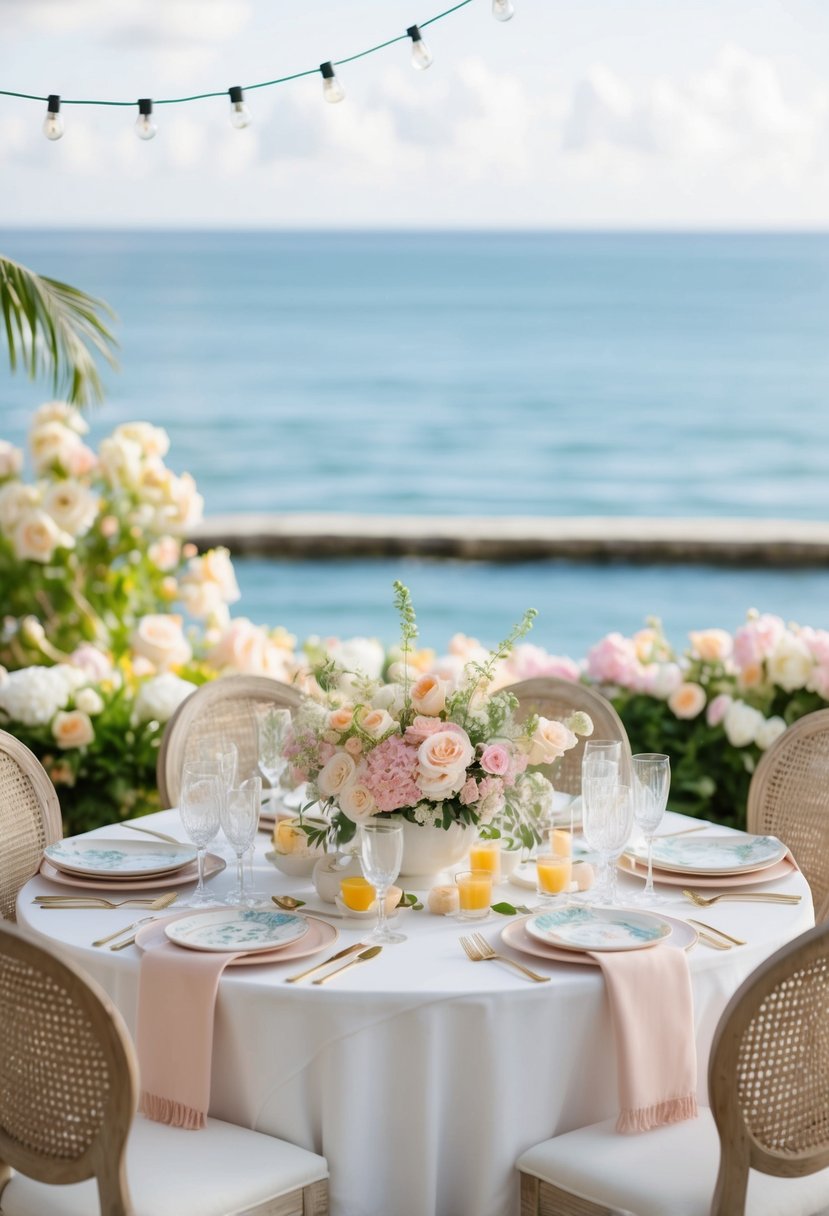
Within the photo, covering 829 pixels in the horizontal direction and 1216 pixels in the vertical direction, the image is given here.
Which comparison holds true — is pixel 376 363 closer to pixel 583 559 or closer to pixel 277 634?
pixel 583 559

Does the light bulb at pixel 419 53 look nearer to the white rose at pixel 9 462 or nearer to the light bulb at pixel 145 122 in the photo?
the light bulb at pixel 145 122

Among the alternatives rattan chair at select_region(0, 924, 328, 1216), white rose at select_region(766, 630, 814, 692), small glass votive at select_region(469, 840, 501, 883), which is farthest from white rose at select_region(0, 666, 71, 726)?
rattan chair at select_region(0, 924, 328, 1216)

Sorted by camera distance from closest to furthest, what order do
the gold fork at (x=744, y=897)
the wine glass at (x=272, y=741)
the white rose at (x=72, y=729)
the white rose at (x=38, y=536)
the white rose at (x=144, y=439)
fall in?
the gold fork at (x=744, y=897)
the wine glass at (x=272, y=741)
the white rose at (x=72, y=729)
the white rose at (x=38, y=536)
the white rose at (x=144, y=439)

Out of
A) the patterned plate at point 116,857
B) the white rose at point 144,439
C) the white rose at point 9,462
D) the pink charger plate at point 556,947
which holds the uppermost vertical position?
the white rose at point 144,439

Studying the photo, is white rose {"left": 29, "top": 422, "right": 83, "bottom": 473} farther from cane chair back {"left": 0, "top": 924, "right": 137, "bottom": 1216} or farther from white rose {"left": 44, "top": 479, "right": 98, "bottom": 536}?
cane chair back {"left": 0, "top": 924, "right": 137, "bottom": 1216}

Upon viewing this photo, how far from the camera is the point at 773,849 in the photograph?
2932mm

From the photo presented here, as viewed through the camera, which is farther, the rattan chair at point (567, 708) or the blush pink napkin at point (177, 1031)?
the rattan chair at point (567, 708)

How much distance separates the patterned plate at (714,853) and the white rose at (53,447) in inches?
114

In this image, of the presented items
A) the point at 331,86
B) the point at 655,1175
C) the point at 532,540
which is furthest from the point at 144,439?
the point at 532,540

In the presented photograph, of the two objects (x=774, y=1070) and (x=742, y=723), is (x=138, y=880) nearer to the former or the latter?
(x=774, y=1070)

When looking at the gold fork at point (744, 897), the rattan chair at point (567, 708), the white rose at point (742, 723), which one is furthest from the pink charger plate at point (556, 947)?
the white rose at point (742, 723)

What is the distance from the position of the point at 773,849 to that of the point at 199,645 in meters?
2.63

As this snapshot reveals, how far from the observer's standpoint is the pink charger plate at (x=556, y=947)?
2.36m

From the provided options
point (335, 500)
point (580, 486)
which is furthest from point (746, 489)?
point (335, 500)
